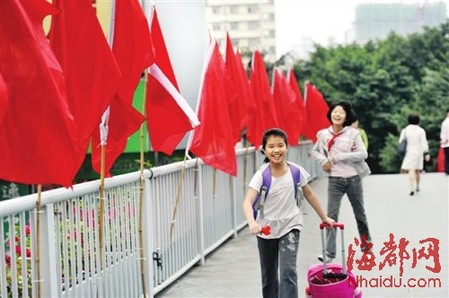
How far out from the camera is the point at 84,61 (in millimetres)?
5645

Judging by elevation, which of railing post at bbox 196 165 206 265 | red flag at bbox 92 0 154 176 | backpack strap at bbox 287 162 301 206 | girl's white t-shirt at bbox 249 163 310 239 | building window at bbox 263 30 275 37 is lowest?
railing post at bbox 196 165 206 265

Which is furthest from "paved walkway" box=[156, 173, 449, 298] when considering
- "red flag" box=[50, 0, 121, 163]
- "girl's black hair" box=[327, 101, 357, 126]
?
"red flag" box=[50, 0, 121, 163]

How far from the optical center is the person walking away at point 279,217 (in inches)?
242

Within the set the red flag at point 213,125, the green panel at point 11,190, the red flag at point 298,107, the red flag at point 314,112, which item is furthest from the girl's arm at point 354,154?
the green panel at point 11,190

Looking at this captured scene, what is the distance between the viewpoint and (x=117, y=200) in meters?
6.95

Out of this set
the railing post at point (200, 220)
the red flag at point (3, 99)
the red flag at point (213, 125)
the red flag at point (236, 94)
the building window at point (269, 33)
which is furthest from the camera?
the building window at point (269, 33)

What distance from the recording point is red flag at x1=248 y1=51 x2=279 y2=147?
1377cm

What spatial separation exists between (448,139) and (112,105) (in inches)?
624

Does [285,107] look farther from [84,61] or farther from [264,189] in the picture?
[84,61]

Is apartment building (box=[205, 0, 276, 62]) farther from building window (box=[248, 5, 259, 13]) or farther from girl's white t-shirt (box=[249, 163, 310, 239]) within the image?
girl's white t-shirt (box=[249, 163, 310, 239])

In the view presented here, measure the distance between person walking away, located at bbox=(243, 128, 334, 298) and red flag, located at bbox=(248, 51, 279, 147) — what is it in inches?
289

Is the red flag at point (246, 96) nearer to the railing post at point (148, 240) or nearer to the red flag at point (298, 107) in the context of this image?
the red flag at point (298, 107)

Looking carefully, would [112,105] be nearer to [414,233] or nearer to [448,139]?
[414,233]

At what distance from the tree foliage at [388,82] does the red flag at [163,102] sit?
33462 millimetres
